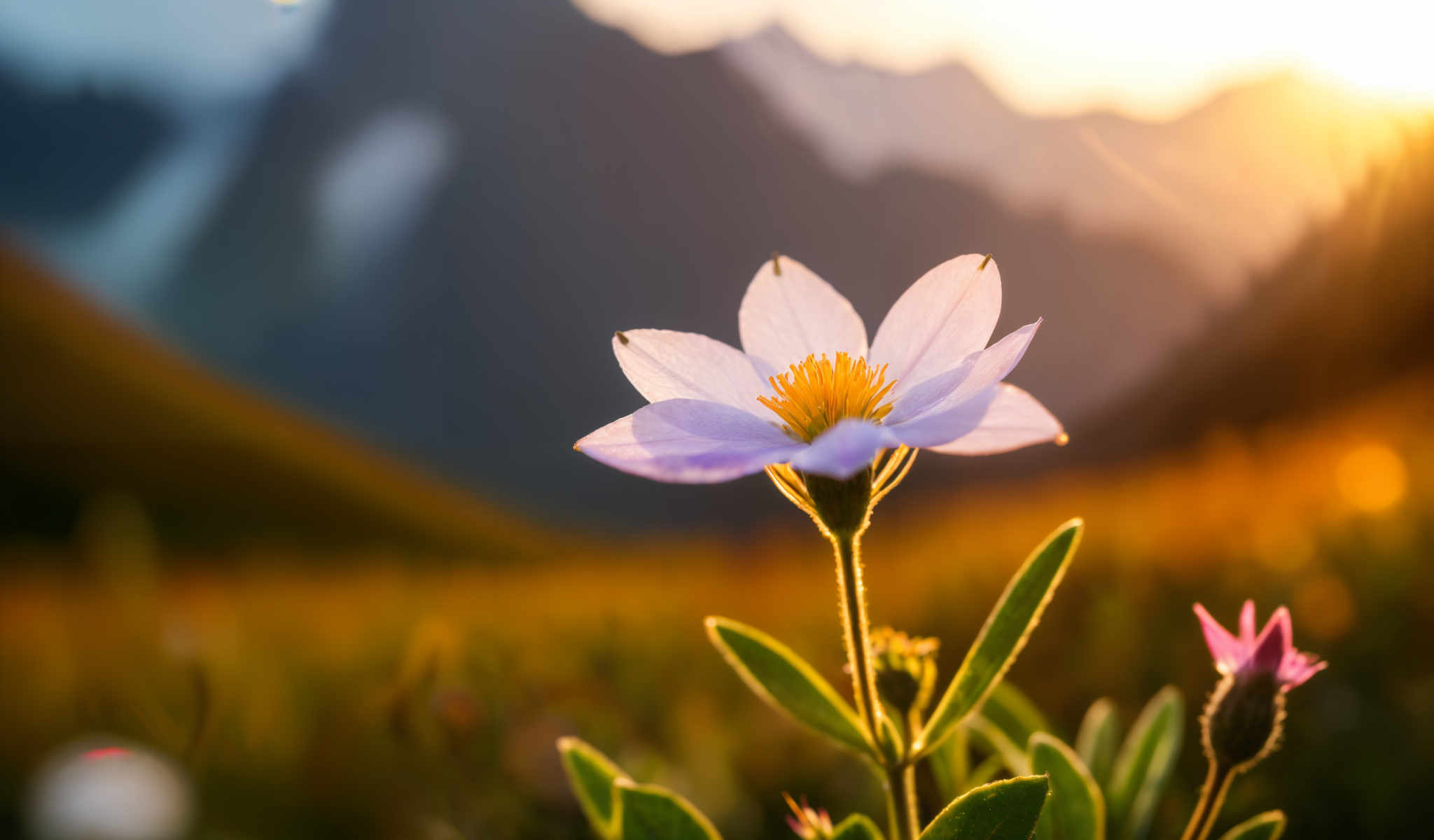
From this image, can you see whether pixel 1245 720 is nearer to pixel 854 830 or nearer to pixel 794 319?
pixel 854 830

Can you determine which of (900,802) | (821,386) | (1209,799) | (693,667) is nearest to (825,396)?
(821,386)

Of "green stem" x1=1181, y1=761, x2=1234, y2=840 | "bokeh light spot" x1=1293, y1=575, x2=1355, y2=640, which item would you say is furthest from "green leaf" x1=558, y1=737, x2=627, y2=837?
"bokeh light spot" x1=1293, y1=575, x2=1355, y2=640

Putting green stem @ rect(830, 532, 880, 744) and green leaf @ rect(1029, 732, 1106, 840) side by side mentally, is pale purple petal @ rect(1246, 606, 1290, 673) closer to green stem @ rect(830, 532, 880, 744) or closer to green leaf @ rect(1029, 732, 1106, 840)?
green leaf @ rect(1029, 732, 1106, 840)

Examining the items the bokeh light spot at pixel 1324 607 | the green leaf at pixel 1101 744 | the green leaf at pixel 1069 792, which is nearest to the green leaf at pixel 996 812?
the green leaf at pixel 1069 792

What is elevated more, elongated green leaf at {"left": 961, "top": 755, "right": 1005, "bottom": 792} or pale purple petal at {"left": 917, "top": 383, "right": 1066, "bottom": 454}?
pale purple petal at {"left": 917, "top": 383, "right": 1066, "bottom": 454}

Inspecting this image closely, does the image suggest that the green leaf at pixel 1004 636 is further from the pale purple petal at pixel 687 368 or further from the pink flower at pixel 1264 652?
the pale purple petal at pixel 687 368
